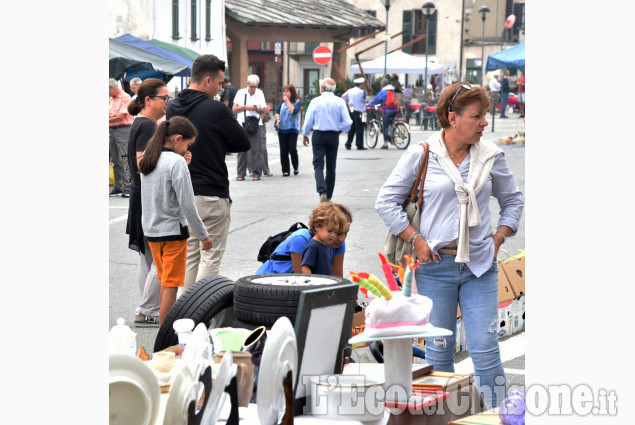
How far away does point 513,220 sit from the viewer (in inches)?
191

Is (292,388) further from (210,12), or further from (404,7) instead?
(404,7)

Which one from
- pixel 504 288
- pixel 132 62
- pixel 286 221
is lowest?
pixel 286 221

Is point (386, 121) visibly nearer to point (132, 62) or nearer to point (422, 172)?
point (132, 62)

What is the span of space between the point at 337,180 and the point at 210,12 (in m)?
22.8

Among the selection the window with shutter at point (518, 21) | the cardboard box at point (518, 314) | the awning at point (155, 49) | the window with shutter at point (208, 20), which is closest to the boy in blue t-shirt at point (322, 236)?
the cardboard box at point (518, 314)

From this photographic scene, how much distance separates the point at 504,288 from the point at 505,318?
0.23 m

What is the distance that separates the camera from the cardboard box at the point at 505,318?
7.13m

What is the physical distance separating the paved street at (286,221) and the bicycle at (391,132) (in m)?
2.28

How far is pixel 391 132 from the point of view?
2594 cm

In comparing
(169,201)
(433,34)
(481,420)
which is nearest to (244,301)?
(481,420)

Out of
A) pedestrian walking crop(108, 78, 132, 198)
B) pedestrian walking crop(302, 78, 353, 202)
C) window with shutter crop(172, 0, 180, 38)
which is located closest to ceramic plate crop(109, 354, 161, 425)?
pedestrian walking crop(302, 78, 353, 202)
